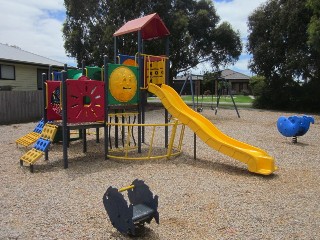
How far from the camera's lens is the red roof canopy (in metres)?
8.54

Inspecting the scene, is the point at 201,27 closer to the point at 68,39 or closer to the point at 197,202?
the point at 68,39

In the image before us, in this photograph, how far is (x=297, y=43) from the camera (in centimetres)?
2441

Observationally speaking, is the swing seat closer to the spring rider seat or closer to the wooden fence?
the spring rider seat

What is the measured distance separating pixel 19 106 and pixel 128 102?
1113cm

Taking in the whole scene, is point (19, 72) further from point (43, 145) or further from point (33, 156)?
point (33, 156)

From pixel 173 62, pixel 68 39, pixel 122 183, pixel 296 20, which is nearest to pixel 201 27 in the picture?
pixel 173 62

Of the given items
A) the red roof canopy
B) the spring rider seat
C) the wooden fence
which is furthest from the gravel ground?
the wooden fence

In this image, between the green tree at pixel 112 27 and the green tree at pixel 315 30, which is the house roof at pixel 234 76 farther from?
the green tree at pixel 315 30

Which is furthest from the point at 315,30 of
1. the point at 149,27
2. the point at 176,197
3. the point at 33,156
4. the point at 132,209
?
the point at 132,209

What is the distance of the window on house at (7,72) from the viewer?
19203 millimetres

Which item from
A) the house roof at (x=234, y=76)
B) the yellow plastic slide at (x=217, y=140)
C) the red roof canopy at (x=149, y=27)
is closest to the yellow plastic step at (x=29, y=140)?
the yellow plastic slide at (x=217, y=140)

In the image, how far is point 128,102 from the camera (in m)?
8.16

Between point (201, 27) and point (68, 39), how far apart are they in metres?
13.7

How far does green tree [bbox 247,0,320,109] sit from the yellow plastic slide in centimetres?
1858
